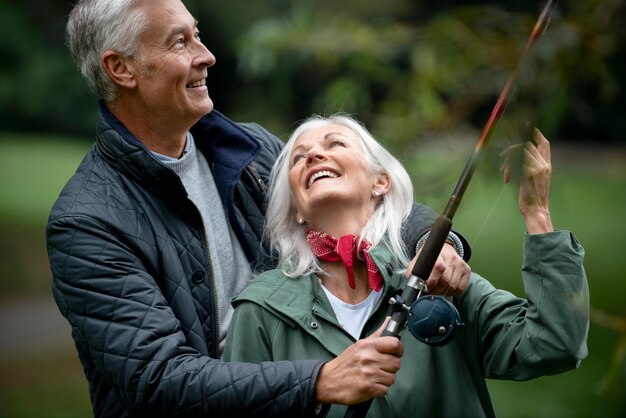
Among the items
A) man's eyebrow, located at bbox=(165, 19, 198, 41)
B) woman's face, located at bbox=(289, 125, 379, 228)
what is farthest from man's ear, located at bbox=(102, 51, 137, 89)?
woman's face, located at bbox=(289, 125, 379, 228)

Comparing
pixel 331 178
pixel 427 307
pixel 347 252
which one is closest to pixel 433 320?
pixel 427 307

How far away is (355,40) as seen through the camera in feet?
10.5

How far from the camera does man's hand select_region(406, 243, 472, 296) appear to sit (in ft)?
8.35

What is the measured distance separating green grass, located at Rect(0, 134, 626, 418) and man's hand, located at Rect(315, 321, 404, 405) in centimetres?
37

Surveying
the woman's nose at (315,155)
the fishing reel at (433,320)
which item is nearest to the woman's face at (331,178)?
the woman's nose at (315,155)

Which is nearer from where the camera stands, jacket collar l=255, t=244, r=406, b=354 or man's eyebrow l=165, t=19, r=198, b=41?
jacket collar l=255, t=244, r=406, b=354

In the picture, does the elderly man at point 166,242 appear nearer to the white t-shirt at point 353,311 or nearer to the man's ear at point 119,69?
the man's ear at point 119,69

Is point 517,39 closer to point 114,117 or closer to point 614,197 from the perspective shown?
point 114,117

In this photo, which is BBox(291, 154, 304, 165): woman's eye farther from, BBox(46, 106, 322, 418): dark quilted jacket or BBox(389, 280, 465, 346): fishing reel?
BBox(389, 280, 465, 346): fishing reel

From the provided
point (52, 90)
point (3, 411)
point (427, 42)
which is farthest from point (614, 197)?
point (427, 42)

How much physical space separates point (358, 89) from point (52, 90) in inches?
340

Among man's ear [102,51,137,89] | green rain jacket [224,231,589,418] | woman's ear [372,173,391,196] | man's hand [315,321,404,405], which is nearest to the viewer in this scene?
man's hand [315,321,404,405]

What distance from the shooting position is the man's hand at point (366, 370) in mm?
2352

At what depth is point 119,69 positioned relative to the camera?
2947 mm
